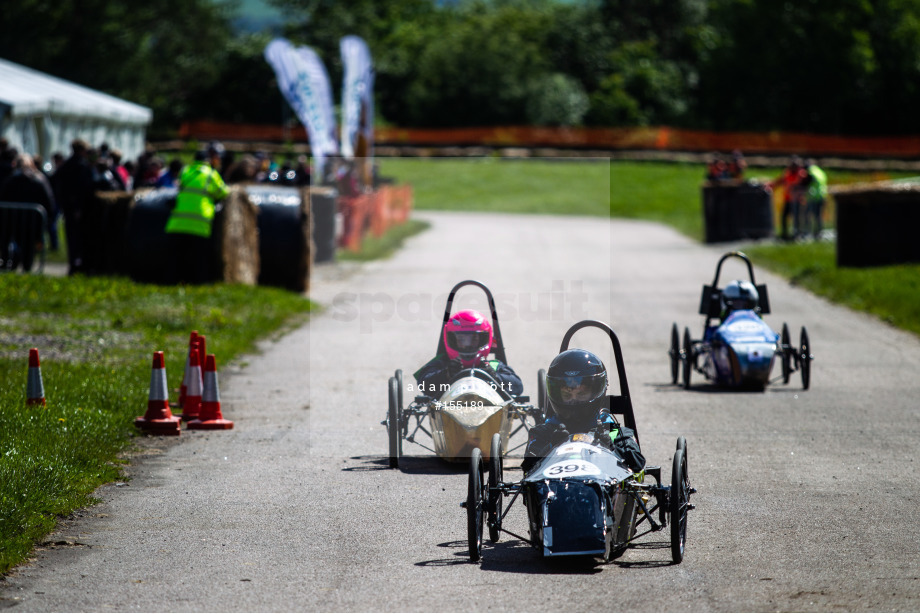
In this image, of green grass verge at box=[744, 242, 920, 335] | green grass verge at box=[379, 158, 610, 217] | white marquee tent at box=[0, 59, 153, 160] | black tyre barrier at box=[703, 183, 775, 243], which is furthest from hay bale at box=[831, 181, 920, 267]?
green grass verge at box=[379, 158, 610, 217]

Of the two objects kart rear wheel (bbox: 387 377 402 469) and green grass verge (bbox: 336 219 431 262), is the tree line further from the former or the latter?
kart rear wheel (bbox: 387 377 402 469)

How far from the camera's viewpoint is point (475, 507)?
6.83 meters

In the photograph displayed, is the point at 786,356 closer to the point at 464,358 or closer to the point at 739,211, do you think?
the point at 464,358

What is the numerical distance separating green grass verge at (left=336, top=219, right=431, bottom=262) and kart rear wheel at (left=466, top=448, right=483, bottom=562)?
21549 mm

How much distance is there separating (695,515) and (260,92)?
6914cm

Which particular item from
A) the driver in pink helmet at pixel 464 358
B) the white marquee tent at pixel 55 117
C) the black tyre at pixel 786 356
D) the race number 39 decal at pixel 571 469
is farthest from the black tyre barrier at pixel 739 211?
the race number 39 decal at pixel 571 469

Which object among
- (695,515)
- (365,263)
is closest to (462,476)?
(695,515)

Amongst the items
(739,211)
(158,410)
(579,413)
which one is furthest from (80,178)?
(739,211)

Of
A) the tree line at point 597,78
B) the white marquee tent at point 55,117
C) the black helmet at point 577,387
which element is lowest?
the black helmet at point 577,387

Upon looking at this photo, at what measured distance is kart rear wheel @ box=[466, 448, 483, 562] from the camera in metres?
6.83

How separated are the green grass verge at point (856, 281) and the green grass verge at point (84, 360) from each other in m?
8.75

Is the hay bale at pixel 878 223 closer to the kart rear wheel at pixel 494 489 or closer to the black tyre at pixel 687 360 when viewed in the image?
the black tyre at pixel 687 360

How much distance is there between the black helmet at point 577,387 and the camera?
755 cm

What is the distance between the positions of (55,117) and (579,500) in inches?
1082
